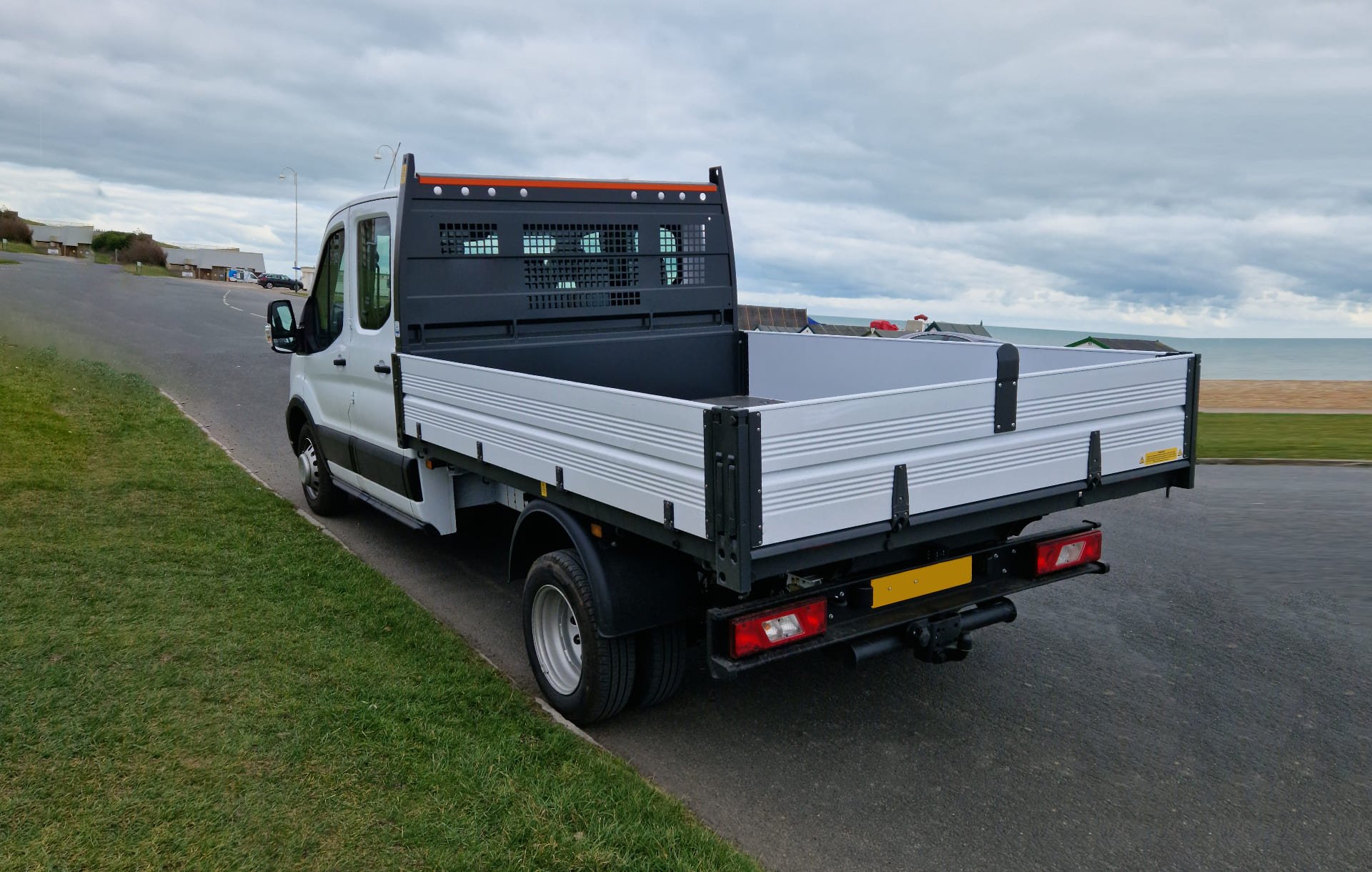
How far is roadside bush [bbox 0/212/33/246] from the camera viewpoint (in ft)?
166

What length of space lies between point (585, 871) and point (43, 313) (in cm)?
2871

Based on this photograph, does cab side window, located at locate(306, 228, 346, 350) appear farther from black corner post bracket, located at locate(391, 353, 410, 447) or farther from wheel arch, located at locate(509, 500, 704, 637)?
wheel arch, located at locate(509, 500, 704, 637)

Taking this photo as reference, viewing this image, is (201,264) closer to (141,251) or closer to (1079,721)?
(141,251)

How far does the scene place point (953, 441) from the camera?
394cm

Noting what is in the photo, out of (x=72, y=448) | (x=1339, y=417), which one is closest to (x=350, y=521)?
(x=72, y=448)

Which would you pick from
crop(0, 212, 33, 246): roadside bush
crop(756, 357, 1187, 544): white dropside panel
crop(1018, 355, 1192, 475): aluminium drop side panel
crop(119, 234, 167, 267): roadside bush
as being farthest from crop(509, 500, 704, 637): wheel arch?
crop(119, 234, 167, 267): roadside bush

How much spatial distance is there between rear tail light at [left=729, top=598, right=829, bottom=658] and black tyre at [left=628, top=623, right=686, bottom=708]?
624mm

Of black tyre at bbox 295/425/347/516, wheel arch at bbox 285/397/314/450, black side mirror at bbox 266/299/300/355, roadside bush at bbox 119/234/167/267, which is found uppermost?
roadside bush at bbox 119/234/167/267

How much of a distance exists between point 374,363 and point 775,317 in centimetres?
1954

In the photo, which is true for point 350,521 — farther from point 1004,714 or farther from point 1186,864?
point 1186,864

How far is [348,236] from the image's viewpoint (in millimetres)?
6773

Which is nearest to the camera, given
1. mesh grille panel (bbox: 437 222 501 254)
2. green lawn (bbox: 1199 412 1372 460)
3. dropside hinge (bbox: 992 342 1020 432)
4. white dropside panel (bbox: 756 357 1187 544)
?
white dropside panel (bbox: 756 357 1187 544)

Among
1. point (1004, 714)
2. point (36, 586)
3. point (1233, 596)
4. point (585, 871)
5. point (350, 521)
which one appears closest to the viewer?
point (585, 871)

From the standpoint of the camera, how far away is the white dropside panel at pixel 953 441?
349 cm
